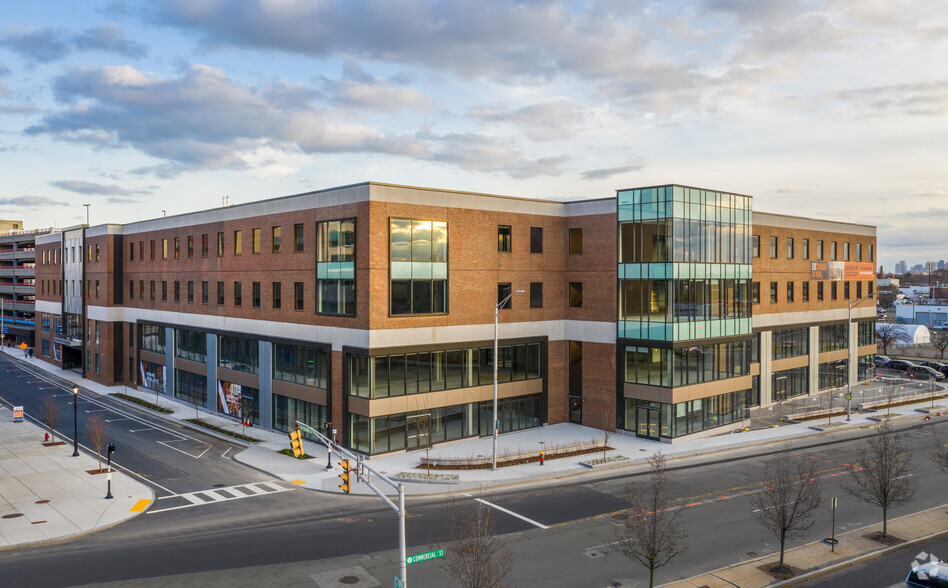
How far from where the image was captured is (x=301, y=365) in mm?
48094

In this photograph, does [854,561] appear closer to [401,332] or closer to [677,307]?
[677,307]

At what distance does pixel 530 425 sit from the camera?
50844 millimetres

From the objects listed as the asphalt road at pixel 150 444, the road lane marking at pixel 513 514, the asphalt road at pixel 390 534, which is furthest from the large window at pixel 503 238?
the asphalt road at pixel 150 444

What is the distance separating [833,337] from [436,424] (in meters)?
47.6

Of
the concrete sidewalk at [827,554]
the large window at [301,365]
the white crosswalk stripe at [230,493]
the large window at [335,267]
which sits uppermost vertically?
the large window at [335,267]

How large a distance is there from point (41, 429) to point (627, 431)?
147 feet

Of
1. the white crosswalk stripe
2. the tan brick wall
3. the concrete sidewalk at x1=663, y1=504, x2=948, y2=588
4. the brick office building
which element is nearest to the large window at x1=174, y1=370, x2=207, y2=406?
the brick office building

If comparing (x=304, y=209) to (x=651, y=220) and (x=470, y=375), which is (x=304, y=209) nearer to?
(x=470, y=375)

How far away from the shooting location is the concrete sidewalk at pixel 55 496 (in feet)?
97.2

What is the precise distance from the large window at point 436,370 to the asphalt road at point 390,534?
8627mm

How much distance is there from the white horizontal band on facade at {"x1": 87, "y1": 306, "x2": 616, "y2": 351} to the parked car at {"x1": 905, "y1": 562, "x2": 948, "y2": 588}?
27336 millimetres

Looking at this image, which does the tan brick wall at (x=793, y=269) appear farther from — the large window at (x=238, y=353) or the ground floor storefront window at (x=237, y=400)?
the ground floor storefront window at (x=237, y=400)

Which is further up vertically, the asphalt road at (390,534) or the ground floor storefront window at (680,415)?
the ground floor storefront window at (680,415)

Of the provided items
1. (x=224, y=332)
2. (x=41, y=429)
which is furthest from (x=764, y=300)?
(x=41, y=429)
